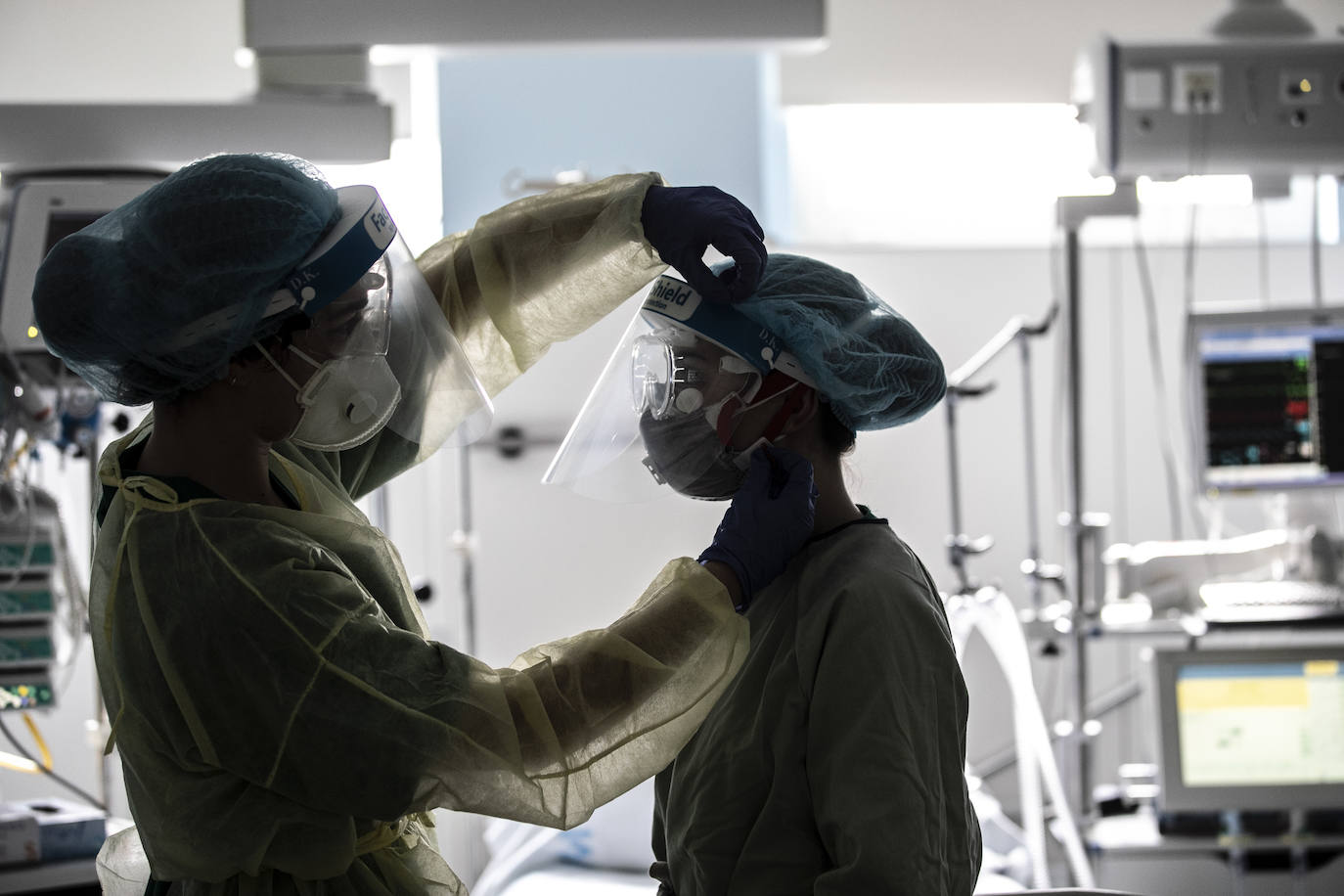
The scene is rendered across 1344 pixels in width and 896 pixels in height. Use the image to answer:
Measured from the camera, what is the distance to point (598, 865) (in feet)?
10.5

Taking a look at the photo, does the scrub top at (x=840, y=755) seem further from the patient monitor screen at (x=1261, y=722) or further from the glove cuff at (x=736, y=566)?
the patient monitor screen at (x=1261, y=722)

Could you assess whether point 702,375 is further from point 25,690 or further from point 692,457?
point 25,690

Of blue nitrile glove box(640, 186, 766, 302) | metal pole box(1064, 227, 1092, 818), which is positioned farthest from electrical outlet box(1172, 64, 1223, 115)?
blue nitrile glove box(640, 186, 766, 302)

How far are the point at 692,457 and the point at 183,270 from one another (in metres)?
0.54

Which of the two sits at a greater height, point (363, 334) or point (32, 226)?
point (32, 226)

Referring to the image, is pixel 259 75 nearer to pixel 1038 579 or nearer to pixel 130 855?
pixel 130 855

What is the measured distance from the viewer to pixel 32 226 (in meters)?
2.17

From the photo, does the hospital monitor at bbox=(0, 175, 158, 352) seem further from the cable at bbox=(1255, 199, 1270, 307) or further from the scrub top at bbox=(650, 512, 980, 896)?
the cable at bbox=(1255, 199, 1270, 307)

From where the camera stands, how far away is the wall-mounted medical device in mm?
2703

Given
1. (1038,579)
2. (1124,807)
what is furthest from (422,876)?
(1124,807)

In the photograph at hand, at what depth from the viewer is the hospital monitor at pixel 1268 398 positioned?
2.98m

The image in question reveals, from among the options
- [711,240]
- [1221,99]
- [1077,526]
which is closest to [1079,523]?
[1077,526]

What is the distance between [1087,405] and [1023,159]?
0.82 m

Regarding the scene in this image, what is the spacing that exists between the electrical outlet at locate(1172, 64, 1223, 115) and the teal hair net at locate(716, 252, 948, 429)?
1672 mm
